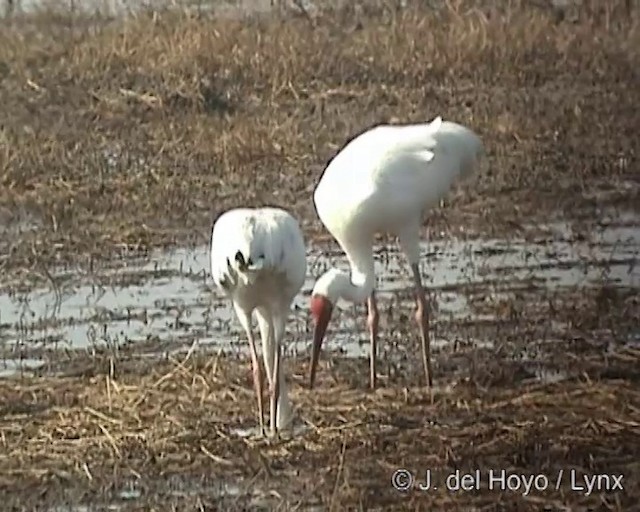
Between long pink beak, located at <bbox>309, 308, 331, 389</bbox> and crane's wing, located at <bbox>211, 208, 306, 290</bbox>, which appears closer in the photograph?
crane's wing, located at <bbox>211, 208, 306, 290</bbox>

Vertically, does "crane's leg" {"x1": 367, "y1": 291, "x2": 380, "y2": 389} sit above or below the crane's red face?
above

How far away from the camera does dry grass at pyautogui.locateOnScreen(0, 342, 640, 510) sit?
3.11 m

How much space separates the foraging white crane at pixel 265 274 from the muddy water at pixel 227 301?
0.27 meters

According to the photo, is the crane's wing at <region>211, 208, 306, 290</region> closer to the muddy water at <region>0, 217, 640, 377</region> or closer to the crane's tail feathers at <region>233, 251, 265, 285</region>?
the crane's tail feathers at <region>233, 251, 265, 285</region>

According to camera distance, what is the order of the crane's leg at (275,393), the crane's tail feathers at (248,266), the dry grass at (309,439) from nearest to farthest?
the crane's tail feathers at (248,266) < the dry grass at (309,439) < the crane's leg at (275,393)

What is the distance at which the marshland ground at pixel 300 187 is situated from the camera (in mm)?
3475

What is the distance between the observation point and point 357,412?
3.31 metres

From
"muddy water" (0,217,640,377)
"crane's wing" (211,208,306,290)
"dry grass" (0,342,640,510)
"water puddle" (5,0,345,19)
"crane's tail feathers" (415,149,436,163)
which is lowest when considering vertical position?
"dry grass" (0,342,640,510)

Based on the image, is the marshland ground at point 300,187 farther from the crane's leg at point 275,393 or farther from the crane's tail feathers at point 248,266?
the crane's tail feathers at point 248,266

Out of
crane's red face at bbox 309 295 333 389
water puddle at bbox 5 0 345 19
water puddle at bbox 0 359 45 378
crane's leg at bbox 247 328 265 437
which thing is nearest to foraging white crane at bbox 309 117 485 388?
crane's red face at bbox 309 295 333 389

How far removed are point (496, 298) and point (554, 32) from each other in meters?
0.63

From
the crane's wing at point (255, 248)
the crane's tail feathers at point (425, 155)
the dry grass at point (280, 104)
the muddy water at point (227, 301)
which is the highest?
the dry grass at point (280, 104)

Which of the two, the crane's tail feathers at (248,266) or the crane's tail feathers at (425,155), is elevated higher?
the crane's tail feathers at (425,155)

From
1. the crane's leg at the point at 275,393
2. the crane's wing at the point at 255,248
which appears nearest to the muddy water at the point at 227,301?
the crane's leg at the point at 275,393
